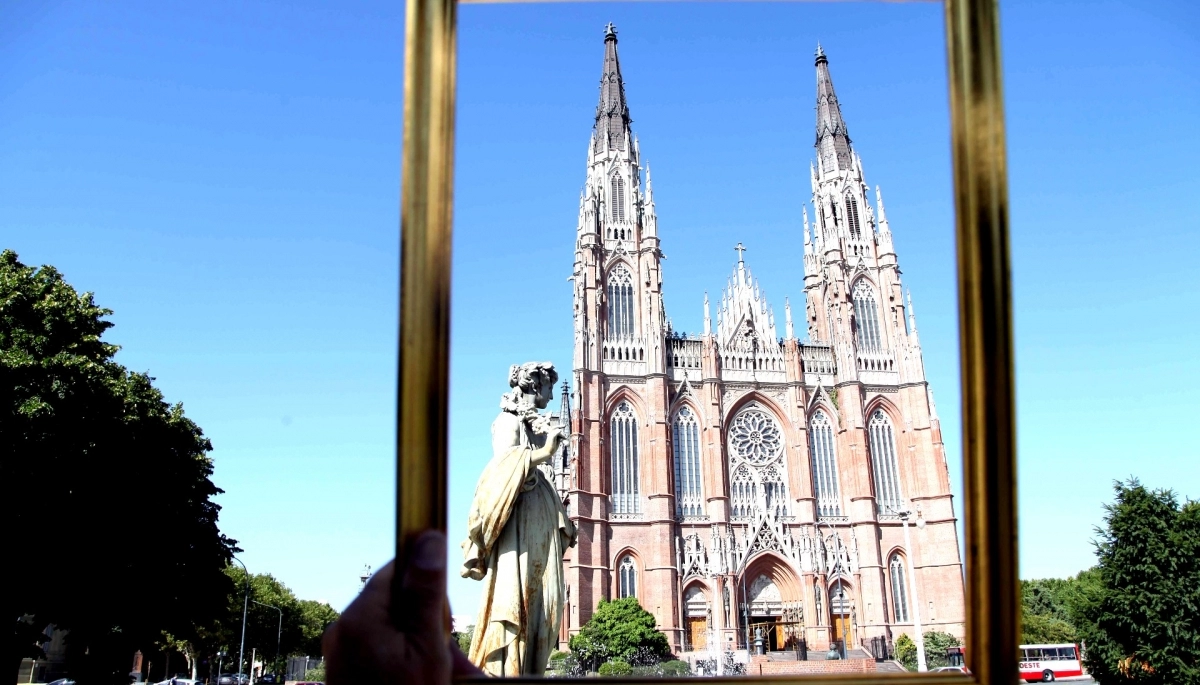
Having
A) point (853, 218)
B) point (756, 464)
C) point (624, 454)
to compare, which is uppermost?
point (853, 218)

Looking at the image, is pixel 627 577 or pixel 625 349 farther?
pixel 625 349

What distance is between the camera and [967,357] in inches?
35.3

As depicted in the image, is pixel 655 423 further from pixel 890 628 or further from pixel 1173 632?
pixel 1173 632

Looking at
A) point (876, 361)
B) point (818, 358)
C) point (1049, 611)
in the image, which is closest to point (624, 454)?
point (818, 358)

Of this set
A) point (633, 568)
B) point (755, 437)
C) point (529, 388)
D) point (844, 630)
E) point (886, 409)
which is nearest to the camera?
point (529, 388)

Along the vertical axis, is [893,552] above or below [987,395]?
above

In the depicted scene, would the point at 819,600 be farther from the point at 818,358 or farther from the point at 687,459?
the point at 818,358

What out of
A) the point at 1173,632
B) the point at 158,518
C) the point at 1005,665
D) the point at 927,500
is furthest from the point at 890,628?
the point at 1005,665

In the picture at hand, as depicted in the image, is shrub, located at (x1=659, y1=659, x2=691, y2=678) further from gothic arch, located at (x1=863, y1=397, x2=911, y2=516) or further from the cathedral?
gothic arch, located at (x1=863, y1=397, x2=911, y2=516)

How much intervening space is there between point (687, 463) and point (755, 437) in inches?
170

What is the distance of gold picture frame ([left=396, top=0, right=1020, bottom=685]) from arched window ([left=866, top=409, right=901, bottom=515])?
43.2m

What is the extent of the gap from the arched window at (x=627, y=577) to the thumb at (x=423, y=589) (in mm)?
38420

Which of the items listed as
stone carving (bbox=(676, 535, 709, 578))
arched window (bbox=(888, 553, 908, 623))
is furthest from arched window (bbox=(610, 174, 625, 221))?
arched window (bbox=(888, 553, 908, 623))

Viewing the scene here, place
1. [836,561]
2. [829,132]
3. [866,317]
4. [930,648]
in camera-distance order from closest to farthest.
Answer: [930,648]
[836,561]
[866,317]
[829,132]
